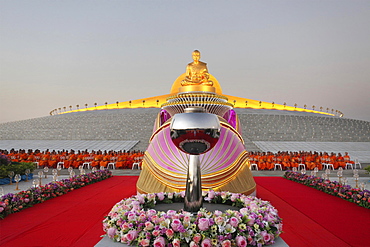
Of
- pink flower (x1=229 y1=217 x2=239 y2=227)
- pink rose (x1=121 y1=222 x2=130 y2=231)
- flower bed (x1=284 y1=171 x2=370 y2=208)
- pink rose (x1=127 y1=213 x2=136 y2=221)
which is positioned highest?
pink flower (x1=229 y1=217 x2=239 y2=227)

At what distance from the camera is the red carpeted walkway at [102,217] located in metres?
3.09

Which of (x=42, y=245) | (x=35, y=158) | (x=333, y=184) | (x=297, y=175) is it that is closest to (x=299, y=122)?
(x=297, y=175)

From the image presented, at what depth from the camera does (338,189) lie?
5.54 meters

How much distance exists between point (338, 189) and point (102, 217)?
15.2 feet

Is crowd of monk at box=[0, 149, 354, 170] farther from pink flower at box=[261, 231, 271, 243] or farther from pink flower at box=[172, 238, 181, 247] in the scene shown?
pink flower at box=[172, 238, 181, 247]

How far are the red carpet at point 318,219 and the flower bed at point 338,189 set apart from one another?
110 millimetres

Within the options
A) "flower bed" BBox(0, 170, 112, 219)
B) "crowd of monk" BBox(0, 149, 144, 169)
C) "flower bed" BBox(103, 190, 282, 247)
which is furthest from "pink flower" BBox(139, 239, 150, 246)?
"crowd of monk" BBox(0, 149, 144, 169)

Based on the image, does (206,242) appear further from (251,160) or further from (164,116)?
(251,160)

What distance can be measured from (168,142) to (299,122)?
20.7 meters

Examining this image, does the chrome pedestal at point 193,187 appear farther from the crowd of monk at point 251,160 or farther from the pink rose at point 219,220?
the crowd of monk at point 251,160

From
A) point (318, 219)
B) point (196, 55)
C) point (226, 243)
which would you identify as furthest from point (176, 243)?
point (196, 55)

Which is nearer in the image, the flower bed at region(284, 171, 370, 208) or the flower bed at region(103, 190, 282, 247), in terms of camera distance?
the flower bed at region(103, 190, 282, 247)

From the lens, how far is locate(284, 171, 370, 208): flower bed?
4742mm

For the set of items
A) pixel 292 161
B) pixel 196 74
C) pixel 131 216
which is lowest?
pixel 292 161
